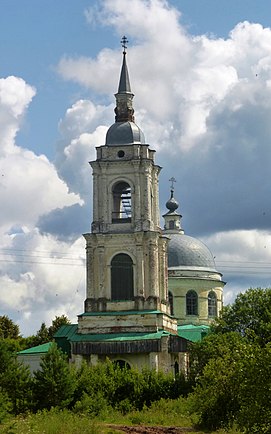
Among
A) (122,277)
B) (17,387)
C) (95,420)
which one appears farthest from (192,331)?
(95,420)

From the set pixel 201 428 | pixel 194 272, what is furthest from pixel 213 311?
pixel 201 428

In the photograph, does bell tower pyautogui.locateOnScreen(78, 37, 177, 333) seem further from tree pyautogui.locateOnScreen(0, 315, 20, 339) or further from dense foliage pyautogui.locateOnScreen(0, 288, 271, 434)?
tree pyautogui.locateOnScreen(0, 315, 20, 339)

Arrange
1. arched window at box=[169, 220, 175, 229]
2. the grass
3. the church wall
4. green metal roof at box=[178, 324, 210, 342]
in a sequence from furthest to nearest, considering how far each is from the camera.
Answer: arched window at box=[169, 220, 175, 229]
the church wall
green metal roof at box=[178, 324, 210, 342]
the grass

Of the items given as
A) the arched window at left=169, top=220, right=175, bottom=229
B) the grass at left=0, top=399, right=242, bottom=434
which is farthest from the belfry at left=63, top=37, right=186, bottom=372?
the arched window at left=169, top=220, right=175, bottom=229

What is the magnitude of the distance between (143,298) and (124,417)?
1547 centimetres

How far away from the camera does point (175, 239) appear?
74.4 metres

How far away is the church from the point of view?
187 ft

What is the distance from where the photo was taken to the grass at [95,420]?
34.9m

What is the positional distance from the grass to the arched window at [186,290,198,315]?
22296mm

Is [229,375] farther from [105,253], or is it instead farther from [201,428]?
[105,253]

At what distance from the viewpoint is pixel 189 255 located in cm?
7225

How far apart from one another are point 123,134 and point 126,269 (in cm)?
947

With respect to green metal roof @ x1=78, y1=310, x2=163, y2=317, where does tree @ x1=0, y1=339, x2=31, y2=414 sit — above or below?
below

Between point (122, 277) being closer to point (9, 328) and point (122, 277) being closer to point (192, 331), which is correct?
point (192, 331)
